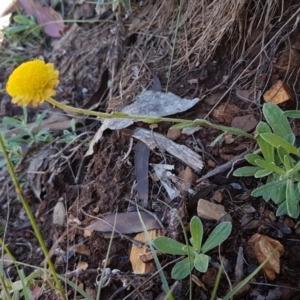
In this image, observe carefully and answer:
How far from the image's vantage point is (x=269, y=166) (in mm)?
1149

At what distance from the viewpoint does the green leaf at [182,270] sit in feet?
3.68

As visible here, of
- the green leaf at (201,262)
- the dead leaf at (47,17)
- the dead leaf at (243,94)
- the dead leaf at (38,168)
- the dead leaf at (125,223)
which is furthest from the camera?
the dead leaf at (47,17)

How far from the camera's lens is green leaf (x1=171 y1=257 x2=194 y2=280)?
1123 millimetres

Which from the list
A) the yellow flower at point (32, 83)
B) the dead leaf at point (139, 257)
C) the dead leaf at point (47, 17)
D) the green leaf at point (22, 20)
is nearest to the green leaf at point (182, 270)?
the dead leaf at point (139, 257)

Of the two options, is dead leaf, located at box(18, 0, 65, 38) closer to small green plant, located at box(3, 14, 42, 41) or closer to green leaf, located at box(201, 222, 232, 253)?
small green plant, located at box(3, 14, 42, 41)

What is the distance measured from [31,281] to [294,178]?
64 centimetres

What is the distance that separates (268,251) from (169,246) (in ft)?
0.72

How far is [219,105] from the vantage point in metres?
1.43

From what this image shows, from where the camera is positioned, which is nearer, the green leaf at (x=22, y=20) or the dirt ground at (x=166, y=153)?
the dirt ground at (x=166, y=153)

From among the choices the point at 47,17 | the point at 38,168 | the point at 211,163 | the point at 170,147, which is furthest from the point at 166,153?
the point at 47,17

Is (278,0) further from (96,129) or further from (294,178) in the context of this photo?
(96,129)

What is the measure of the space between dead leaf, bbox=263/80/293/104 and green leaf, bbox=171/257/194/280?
0.49 m

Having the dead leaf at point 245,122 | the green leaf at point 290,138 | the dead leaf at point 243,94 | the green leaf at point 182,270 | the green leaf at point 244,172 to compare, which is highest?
the green leaf at point 290,138

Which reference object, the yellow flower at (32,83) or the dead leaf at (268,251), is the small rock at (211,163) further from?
the yellow flower at (32,83)
